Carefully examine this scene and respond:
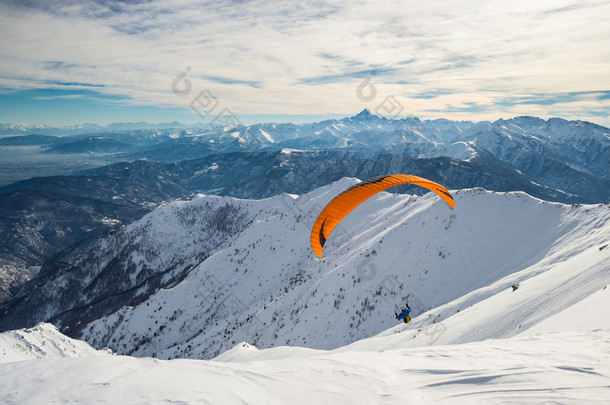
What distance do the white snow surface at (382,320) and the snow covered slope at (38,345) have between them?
2.31 feet

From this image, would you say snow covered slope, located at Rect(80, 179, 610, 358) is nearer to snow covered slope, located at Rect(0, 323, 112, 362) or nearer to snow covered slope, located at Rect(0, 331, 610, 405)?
snow covered slope, located at Rect(0, 331, 610, 405)

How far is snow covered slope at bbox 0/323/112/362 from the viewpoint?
2595 centimetres

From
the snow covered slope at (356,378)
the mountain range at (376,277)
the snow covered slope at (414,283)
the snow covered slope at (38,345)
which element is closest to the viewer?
the snow covered slope at (356,378)

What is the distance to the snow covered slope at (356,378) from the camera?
234 inches

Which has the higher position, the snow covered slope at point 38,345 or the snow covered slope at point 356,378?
the snow covered slope at point 38,345

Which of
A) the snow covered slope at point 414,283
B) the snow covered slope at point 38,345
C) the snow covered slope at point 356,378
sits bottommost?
the snow covered slope at point 414,283

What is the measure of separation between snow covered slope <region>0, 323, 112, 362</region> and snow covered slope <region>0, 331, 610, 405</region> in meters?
23.4

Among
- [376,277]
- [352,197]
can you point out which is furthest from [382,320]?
[352,197]

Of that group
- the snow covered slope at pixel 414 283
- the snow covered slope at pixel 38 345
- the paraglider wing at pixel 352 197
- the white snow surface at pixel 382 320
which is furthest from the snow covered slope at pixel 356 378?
the snow covered slope at pixel 38 345

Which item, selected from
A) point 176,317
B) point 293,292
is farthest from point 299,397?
point 176,317

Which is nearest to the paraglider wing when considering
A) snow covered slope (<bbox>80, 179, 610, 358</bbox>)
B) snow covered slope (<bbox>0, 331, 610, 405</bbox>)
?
snow covered slope (<bbox>0, 331, 610, 405</bbox>)

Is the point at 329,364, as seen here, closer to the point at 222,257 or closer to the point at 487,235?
the point at 487,235

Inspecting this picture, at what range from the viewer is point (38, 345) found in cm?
2977

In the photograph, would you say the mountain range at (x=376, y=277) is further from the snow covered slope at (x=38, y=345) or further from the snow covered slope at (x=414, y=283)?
the snow covered slope at (x=38, y=345)
